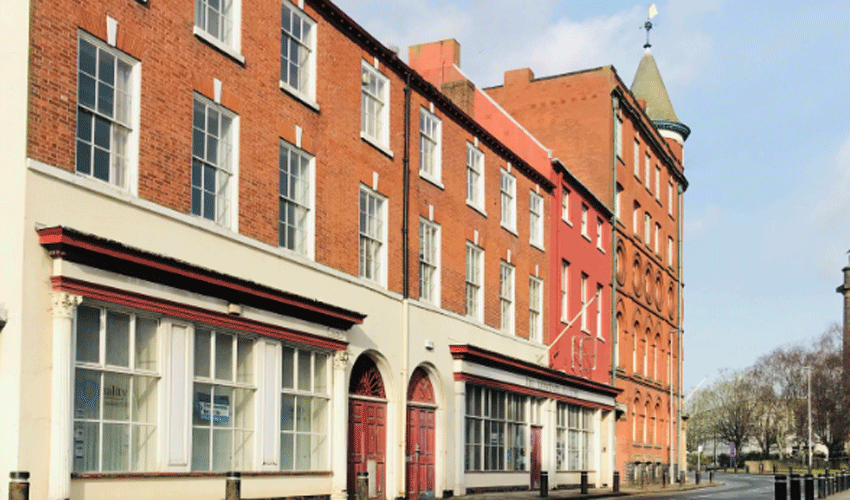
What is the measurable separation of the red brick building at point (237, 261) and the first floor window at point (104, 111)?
5 centimetres

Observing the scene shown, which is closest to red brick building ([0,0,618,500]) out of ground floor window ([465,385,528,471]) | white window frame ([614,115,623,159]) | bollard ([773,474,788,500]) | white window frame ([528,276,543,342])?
ground floor window ([465,385,528,471])

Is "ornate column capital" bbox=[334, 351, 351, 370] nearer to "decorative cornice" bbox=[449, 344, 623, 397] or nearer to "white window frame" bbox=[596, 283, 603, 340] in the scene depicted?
"decorative cornice" bbox=[449, 344, 623, 397]

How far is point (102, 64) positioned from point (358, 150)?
8606 millimetres

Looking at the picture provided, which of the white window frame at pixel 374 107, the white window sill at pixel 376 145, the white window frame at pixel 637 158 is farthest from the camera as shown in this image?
the white window frame at pixel 637 158

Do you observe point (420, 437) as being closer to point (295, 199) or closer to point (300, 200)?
point (300, 200)

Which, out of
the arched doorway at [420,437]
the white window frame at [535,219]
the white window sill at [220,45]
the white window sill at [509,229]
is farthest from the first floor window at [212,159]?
the white window frame at [535,219]

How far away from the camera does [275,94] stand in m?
20.7

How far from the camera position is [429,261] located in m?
28.0

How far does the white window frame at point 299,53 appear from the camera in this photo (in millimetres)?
21328

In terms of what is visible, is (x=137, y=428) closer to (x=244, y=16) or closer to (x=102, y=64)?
(x=102, y=64)

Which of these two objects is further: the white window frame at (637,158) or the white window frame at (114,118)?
the white window frame at (637,158)

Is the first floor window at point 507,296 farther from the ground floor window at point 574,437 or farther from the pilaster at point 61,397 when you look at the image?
the pilaster at point 61,397

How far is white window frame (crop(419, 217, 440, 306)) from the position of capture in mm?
27562

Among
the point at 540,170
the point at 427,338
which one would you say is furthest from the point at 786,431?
the point at 427,338
